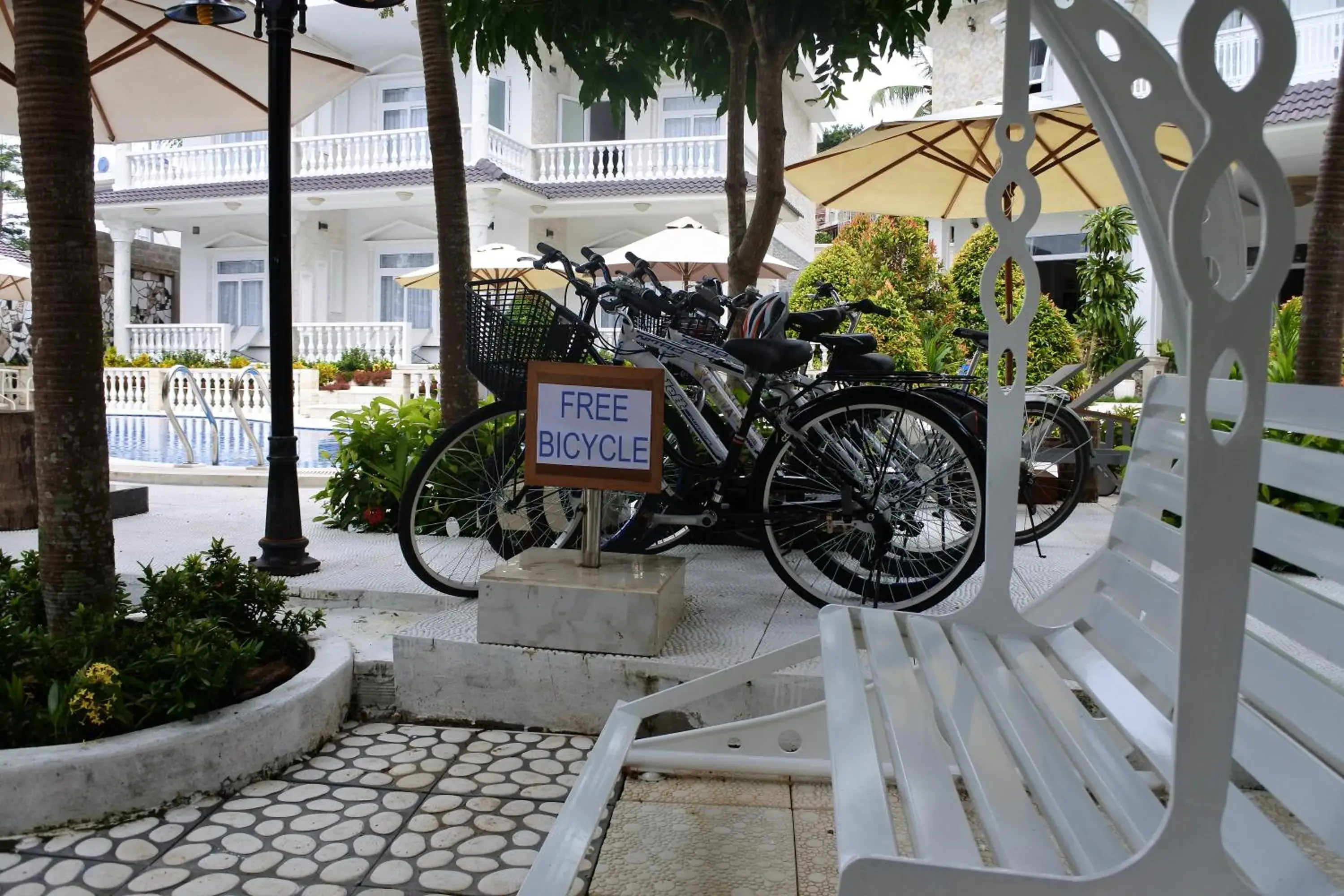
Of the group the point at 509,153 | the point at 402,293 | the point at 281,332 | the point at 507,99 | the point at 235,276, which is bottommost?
the point at 281,332

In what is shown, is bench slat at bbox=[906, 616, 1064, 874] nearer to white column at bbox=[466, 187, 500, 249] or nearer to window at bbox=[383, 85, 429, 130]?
white column at bbox=[466, 187, 500, 249]

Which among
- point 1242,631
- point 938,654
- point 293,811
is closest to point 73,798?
point 293,811

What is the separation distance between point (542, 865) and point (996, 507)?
113 cm

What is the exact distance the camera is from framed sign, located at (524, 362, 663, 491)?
287 centimetres

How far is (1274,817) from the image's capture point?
2283 millimetres

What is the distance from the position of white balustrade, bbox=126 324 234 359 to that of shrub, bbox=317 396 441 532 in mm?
16082

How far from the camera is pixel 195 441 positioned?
1404 cm

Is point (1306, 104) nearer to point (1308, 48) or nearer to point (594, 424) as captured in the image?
point (1308, 48)

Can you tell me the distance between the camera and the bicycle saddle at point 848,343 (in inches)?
138

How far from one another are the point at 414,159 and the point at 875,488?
16.9 metres

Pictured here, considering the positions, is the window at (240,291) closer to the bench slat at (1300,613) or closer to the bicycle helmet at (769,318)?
the bicycle helmet at (769,318)

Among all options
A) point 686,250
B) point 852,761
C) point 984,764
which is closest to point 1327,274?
point 984,764

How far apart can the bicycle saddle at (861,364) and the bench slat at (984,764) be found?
5.35ft

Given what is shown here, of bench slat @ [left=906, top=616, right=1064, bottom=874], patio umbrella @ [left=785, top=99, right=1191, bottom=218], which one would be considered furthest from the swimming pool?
bench slat @ [left=906, top=616, right=1064, bottom=874]
